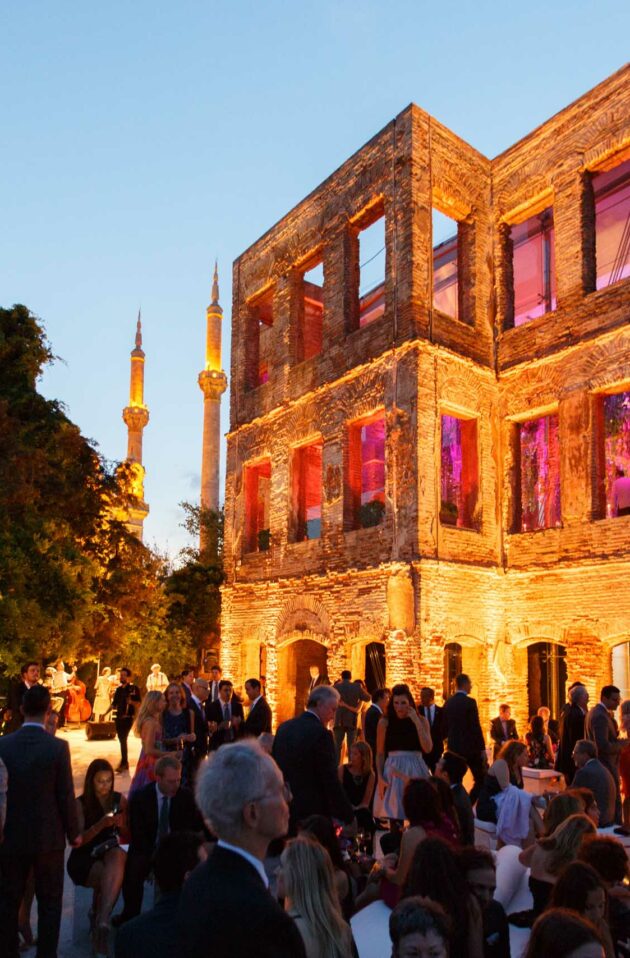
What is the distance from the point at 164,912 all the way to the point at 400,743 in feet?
15.6

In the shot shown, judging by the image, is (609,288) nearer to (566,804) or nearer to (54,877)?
(566,804)

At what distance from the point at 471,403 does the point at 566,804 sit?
459 inches

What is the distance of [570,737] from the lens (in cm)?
935

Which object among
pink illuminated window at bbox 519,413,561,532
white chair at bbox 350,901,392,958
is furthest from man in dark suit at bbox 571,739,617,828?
pink illuminated window at bbox 519,413,561,532

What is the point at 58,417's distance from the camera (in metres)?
16.5

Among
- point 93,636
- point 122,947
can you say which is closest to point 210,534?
point 93,636

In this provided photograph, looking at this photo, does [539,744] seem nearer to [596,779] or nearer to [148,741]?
[596,779]

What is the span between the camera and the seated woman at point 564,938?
9.00 ft

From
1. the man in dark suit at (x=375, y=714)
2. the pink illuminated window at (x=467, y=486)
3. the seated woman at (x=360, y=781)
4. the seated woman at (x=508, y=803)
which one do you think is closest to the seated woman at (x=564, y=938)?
the seated woman at (x=508, y=803)

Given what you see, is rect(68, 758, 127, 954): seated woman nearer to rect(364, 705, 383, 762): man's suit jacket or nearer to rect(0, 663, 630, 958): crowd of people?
rect(0, 663, 630, 958): crowd of people

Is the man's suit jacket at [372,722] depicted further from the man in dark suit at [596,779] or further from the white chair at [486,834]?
the man in dark suit at [596,779]

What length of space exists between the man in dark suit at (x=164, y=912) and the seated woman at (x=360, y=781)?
377 cm

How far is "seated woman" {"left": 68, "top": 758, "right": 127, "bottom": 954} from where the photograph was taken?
5496mm

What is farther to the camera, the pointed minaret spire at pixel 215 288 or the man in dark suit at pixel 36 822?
the pointed minaret spire at pixel 215 288
